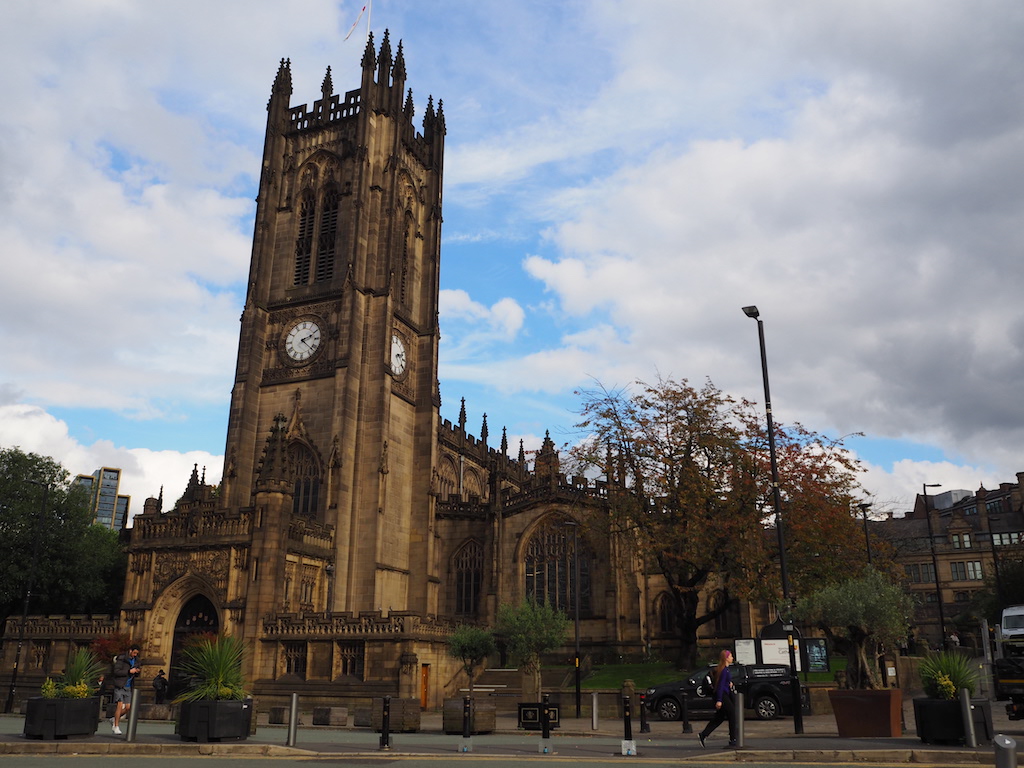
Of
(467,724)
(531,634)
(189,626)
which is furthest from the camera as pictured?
(189,626)

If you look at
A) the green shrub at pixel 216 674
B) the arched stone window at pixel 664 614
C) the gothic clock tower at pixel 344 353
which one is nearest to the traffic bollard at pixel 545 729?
the green shrub at pixel 216 674

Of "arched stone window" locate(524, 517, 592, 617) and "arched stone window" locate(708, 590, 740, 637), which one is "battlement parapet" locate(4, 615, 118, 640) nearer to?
"arched stone window" locate(524, 517, 592, 617)

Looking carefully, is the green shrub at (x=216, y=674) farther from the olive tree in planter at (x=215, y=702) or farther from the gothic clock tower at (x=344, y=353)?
the gothic clock tower at (x=344, y=353)

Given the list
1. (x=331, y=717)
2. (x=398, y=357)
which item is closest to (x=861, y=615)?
(x=331, y=717)

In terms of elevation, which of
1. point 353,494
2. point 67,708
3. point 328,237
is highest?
point 328,237

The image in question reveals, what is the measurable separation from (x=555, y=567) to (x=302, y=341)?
62.7ft

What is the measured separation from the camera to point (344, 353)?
46.2m

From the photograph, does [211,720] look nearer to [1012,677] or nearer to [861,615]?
[1012,677]

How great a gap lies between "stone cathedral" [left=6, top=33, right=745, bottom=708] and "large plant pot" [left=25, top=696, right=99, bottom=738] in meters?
16.1

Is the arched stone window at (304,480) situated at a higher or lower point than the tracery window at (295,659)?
higher

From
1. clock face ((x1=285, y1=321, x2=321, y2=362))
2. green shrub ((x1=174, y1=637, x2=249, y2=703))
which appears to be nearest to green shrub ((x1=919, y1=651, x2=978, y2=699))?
green shrub ((x1=174, y1=637, x2=249, y2=703))

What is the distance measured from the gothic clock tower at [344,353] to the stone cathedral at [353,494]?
12 centimetres

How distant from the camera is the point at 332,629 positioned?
3353 centimetres

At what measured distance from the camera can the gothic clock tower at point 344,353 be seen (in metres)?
42.2
